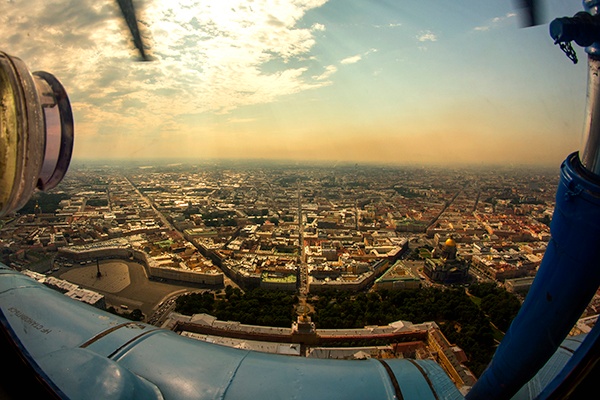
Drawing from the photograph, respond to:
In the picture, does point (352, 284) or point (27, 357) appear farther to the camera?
point (352, 284)

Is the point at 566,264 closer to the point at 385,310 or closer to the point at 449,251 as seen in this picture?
the point at 385,310

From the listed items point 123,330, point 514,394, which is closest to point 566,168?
point 514,394

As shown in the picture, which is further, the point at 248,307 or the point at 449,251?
the point at 449,251

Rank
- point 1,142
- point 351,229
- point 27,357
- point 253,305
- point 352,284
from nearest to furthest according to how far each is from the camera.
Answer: point 1,142 → point 27,357 → point 253,305 → point 352,284 → point 351,229

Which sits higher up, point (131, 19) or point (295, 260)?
point (131, 19)

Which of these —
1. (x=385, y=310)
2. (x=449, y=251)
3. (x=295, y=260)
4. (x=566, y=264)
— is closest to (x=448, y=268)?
(x=449, y=251)

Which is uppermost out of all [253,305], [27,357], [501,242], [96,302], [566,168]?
[566,168]

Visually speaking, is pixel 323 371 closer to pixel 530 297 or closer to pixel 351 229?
pixel 530 297
